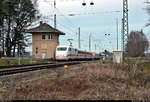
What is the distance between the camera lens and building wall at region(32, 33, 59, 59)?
186 ft

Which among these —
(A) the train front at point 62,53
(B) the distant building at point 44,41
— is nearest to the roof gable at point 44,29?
(B) the distant building at point 44,41

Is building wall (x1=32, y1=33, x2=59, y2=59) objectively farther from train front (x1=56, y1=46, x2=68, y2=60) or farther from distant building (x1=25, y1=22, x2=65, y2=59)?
train front (x1=56, y1=46, x2=68, y2=60)

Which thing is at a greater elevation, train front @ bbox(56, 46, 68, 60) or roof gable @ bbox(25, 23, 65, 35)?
roof gable @ bbox(25, 23, 65, 35)

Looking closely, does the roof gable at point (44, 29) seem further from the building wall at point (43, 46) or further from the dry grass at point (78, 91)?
the dry grass at point (78, 91)

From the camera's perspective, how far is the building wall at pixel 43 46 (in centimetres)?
5659

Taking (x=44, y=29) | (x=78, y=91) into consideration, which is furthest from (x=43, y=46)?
(x=78, y=91)

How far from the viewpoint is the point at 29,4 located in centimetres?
5300

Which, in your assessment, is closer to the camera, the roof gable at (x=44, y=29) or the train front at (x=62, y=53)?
the train front at (x=62, y=53)

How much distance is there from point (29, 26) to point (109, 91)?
48441 mm

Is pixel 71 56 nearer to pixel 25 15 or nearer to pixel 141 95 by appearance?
pixel 25 15

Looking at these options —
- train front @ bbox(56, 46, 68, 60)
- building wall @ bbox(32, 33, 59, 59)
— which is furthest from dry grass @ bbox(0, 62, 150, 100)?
building wall @ bbox(32, 33, 59, 59)

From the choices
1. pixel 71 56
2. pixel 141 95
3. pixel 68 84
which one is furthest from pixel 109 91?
pixel 71 56

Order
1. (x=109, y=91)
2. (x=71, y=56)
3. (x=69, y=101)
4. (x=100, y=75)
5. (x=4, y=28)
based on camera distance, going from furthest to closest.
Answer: (x=4, y=28)
(x=71, y=56)
(x=100, y=75)
(x=109, y=91)
(x=69, y=101)

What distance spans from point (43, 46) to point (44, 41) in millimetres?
1237
